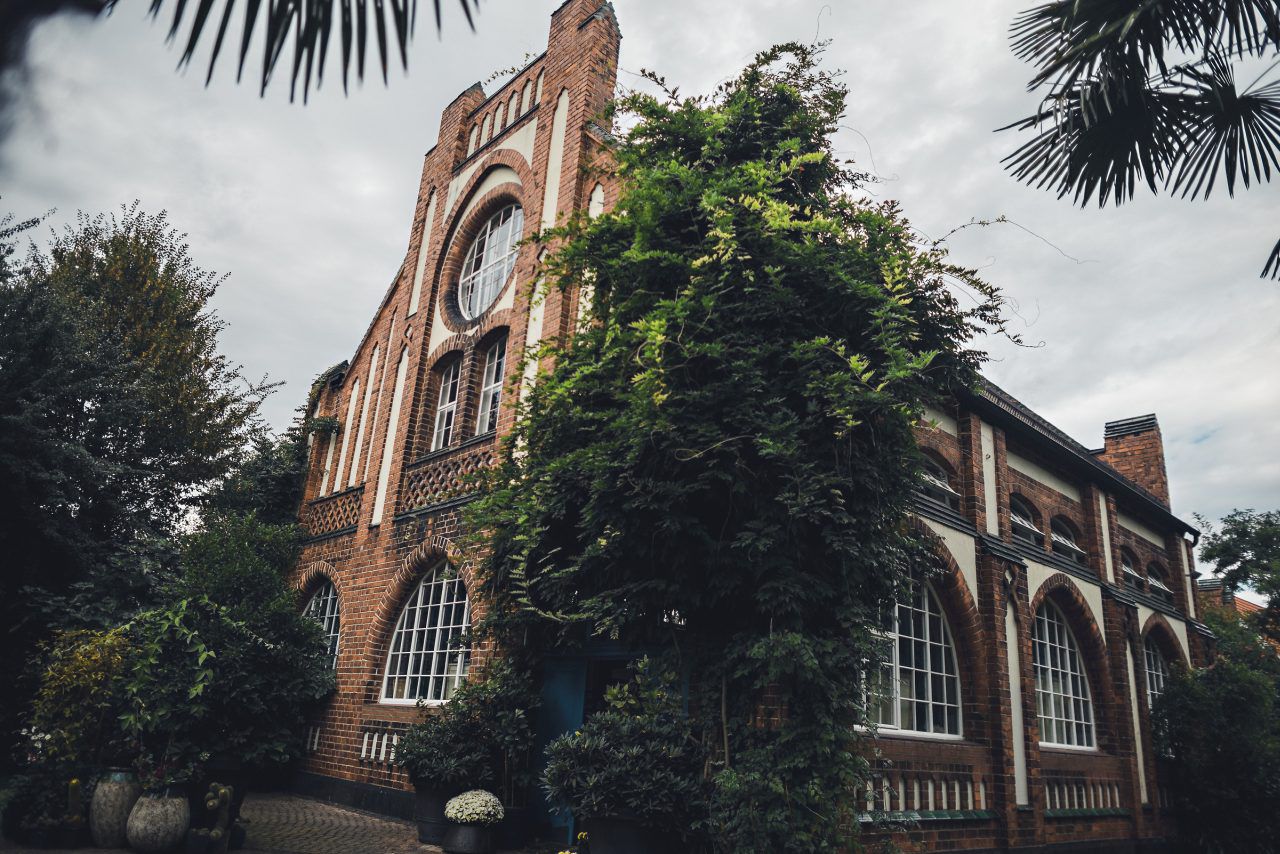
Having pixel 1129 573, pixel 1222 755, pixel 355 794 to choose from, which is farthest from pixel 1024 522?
pixel 355 794

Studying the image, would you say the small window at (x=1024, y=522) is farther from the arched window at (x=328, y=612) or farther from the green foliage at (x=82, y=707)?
the green foliage at (x=82, y=707)

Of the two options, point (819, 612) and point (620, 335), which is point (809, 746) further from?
point (620, 335)

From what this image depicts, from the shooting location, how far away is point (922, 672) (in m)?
10.0

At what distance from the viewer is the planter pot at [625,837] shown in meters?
6.39

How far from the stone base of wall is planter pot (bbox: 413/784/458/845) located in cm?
162

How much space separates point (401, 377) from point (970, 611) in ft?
30.0

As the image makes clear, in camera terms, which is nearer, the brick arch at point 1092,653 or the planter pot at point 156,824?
the planter pot at point 156,824

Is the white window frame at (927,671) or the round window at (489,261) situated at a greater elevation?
the round window at (489,261)

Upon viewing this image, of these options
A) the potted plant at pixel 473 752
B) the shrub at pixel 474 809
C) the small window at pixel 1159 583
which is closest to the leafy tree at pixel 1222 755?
the small window at pixel 1159 583

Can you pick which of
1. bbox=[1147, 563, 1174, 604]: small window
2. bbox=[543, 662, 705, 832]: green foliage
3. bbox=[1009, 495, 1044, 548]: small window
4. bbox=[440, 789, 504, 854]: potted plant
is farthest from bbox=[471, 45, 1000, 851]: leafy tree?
bbox=[1147, 563, 1174, 604]: small window

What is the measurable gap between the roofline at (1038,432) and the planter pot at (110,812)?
973 centimetres

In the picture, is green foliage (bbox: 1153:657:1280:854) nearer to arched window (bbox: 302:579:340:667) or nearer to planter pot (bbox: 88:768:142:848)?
arched window (bbox: 302:579:340:667)

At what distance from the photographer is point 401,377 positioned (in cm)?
1348

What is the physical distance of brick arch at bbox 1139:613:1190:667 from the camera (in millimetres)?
15871
